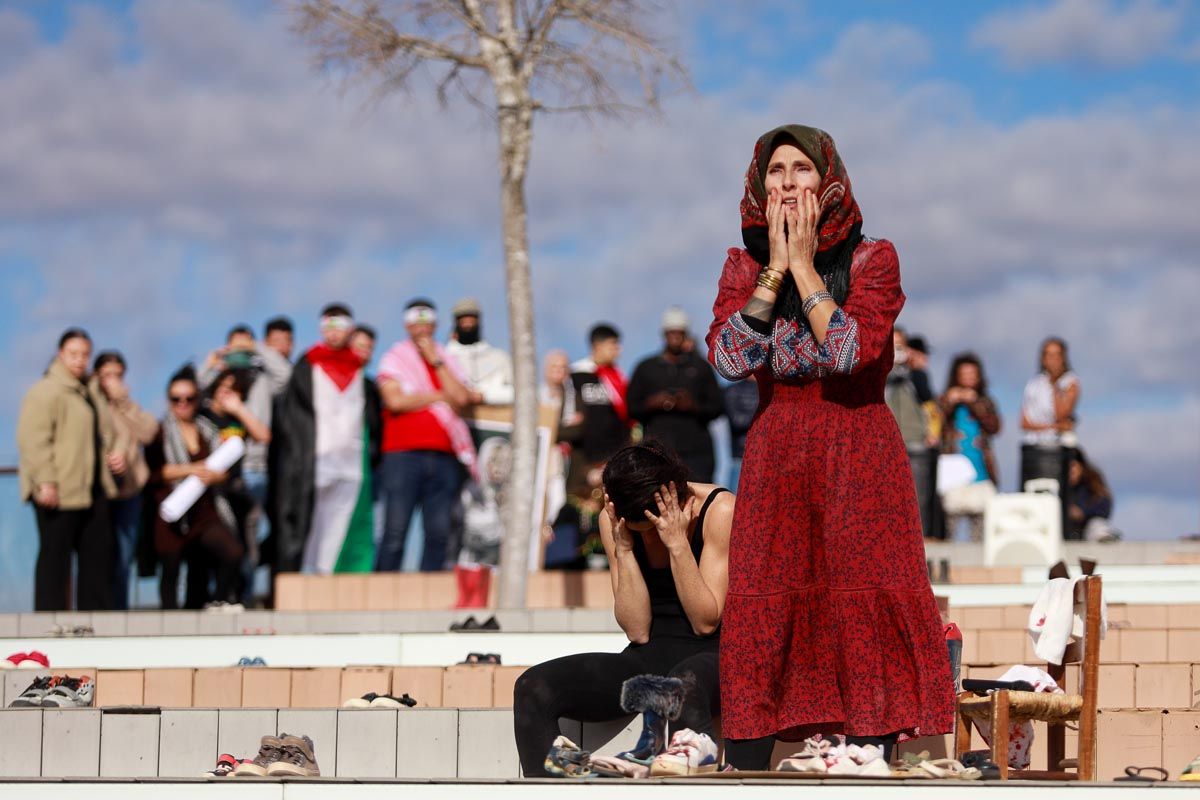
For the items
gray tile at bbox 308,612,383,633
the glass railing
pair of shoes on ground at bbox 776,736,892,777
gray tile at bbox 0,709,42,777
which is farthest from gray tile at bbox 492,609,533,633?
pair of shoes on ground at bbox 776,736,892,777

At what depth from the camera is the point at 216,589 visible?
1312 cm

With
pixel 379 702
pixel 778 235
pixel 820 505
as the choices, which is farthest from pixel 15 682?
pixel 778 235

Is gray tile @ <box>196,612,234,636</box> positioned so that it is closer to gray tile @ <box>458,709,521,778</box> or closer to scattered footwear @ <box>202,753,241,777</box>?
scattered footwear @ <box>202,753,241,777</box>

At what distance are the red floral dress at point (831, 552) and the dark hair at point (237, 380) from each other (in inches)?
317

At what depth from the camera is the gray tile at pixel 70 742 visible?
6570 mm

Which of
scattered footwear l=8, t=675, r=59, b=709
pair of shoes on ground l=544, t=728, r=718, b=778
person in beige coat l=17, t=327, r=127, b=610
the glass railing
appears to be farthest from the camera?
the glass railing

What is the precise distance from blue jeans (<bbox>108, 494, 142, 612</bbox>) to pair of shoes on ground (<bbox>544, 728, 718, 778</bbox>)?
7.60 meters

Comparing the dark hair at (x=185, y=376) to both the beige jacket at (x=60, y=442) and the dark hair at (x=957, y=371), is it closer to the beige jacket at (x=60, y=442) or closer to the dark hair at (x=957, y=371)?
the beige jacket at (x=60, y=442)

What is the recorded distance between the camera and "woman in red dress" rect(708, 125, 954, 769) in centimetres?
574

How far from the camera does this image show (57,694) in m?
7.12

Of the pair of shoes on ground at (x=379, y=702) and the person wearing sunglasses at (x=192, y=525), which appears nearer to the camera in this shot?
the pair of shoes on ground at (x=379, y=702)

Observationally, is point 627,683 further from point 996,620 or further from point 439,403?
point 439,403

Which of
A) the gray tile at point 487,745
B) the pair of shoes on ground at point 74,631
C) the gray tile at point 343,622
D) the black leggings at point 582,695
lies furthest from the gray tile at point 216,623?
the black leggings at point 582,695

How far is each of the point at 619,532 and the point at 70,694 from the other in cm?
212
